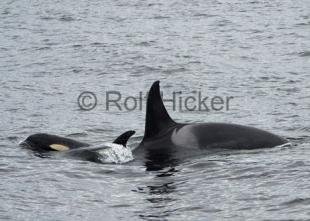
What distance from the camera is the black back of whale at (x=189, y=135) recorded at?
49.0ft

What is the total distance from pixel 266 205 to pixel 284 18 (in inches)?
1144

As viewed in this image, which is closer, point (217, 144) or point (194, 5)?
point (217, 144)

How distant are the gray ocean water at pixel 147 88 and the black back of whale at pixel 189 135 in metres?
0.43

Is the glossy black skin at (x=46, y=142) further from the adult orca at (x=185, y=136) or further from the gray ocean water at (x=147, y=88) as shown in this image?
the adult orca at (x=185, y=136)

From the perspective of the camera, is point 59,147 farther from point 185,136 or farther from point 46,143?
point 185,136

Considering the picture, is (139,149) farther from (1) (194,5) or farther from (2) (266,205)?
(1) (194,5)

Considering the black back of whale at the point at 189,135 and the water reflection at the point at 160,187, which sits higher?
the black back of whale at the point at 189,135

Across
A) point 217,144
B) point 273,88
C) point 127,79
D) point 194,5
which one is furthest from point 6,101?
point 194,5

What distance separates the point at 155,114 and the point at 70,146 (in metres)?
1.95

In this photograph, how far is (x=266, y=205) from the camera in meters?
11.4

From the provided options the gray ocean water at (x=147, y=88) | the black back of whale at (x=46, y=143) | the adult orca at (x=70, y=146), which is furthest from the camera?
the black back of whale at (x=46, y=143)

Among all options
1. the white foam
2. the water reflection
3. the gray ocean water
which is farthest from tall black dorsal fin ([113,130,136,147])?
the gray ocean water

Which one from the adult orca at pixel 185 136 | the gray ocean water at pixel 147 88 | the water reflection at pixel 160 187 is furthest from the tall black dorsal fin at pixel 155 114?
the gray ocean water at pixel 147 88

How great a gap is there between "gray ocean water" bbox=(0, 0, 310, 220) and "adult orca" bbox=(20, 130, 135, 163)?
0.82ft
